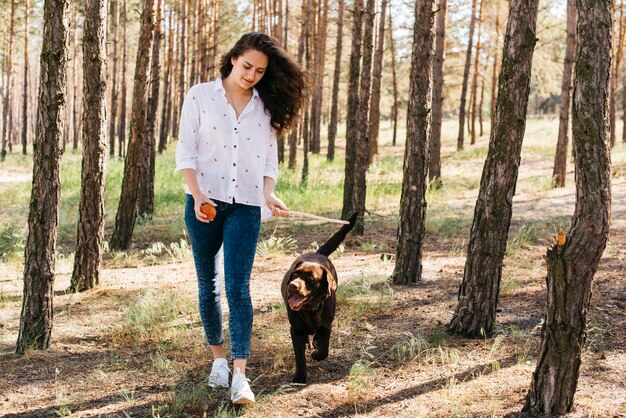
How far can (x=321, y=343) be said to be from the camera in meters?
4.93

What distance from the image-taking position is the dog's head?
13.8 feet

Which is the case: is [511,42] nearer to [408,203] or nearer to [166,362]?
[408,203]

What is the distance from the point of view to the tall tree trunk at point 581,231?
350cm

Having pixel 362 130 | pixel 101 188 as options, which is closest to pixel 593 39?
pixel 101 188

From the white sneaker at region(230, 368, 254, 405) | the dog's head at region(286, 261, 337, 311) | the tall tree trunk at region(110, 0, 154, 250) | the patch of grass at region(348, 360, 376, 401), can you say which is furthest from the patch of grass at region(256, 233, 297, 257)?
the white sneaker at region(230, 368, 254, 405)

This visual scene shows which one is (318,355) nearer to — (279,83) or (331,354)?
(331,354)

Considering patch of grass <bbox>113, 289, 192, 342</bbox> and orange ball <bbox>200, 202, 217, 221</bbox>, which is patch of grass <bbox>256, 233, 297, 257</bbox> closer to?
patch of grass <bbox>113, 289, 192, 342</bbox>

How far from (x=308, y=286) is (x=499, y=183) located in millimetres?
1892

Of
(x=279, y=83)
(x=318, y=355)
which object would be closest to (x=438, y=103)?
(x=318, y=355)

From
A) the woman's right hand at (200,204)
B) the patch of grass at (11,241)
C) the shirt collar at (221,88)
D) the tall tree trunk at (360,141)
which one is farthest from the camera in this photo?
the tall tree trunk at (360,141)

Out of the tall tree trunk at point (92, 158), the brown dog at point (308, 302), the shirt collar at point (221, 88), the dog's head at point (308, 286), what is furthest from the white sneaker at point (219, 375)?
the tall tree trunk at point (92, 158)

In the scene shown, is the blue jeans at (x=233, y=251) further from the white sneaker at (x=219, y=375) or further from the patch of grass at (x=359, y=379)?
the patch of grass at (x=359, y=379)

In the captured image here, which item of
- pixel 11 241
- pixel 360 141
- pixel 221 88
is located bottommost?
pixel 11 241

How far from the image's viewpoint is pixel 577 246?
11.9 feet
